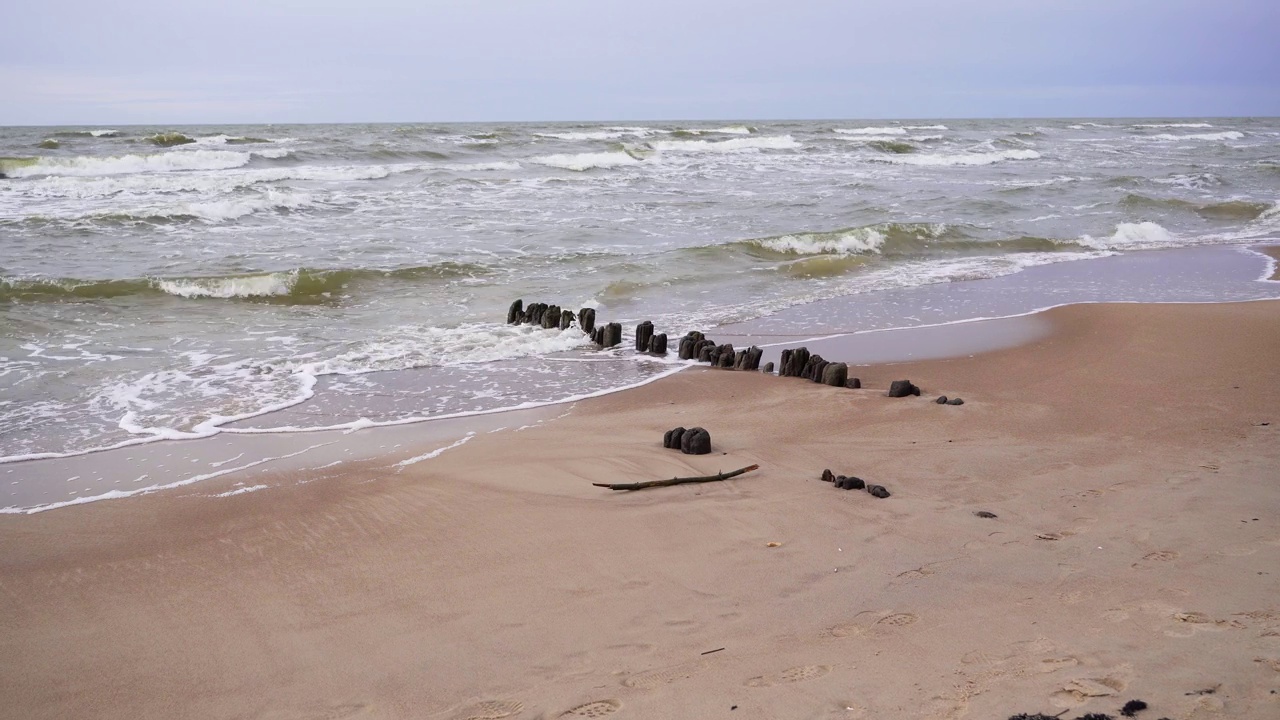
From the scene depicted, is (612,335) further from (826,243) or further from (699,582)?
(826,243)

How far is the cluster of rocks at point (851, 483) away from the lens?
5.01 meters

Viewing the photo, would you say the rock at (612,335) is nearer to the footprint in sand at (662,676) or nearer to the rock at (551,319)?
the rock at (551,319)

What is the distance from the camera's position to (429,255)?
1427cm

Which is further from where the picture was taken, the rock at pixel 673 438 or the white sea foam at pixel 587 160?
the white sea foam at pixel 587 160

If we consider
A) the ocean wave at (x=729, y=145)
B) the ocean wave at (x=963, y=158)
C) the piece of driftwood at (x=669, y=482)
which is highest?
the ocean wave at (x=729, y=145)

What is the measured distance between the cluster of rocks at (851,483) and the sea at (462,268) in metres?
2.71

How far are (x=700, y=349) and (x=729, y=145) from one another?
118 feet

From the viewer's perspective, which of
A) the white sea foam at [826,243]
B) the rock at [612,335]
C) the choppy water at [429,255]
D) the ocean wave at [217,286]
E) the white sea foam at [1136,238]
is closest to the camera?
the choppy water at [429,255]

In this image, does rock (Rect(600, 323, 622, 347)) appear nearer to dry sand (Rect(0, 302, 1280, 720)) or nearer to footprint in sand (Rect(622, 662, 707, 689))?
dry sand (Rect(0, 302, 1280, 720))

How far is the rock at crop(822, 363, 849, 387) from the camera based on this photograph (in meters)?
7.52

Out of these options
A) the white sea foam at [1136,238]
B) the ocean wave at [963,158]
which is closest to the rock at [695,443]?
the white sea foam at [1136,238]

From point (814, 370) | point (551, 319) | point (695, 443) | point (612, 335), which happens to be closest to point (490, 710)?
point (695, 443)

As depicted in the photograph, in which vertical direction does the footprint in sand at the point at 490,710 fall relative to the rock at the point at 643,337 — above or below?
below

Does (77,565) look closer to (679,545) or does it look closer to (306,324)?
(679,545)
